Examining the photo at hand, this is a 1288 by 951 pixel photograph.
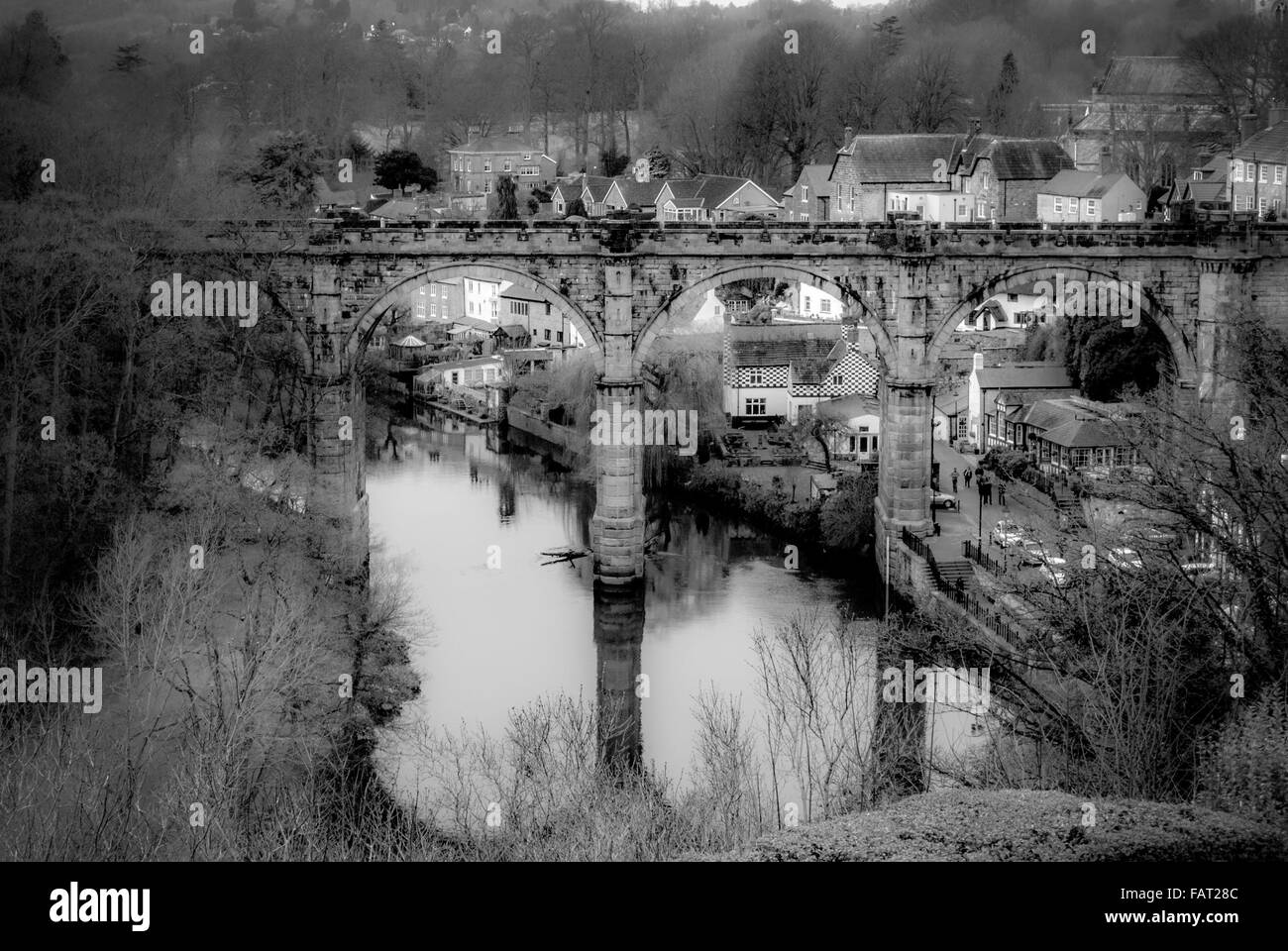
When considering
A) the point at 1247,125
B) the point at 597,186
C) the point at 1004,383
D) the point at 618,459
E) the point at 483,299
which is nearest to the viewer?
the point at 618,459

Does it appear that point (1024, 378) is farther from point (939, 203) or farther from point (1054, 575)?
point (1054, 575)

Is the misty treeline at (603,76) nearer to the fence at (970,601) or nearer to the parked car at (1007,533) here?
the parked car at (1007,533)

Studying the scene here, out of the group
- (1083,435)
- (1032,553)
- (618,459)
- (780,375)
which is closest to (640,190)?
(780,375)

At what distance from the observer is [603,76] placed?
7106cm

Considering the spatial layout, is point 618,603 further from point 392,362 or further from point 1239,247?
point 392,362

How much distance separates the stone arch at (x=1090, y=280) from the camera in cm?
4644

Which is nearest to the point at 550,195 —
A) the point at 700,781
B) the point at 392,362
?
the point at 392,362

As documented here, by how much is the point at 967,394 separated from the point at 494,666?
28417 mm

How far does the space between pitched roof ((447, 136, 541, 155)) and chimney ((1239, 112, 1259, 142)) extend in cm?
2837

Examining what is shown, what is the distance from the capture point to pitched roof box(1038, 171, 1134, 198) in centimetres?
6378

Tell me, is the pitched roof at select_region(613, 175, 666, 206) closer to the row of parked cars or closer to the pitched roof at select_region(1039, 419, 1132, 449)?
the pitched roof at select_region(1039, 419, 1132, 449)

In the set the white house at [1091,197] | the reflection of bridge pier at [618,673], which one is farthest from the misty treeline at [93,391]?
the white house at [1091,197]

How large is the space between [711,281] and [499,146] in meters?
31.7
